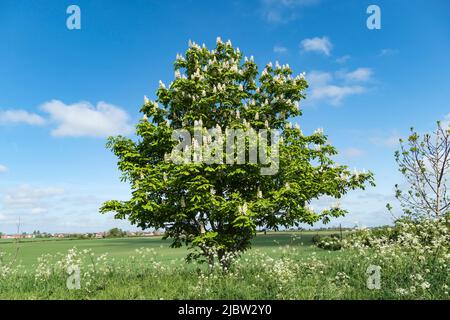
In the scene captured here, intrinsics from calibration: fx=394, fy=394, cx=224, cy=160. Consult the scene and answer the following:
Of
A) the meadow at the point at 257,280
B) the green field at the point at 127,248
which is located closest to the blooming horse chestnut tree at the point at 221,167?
the meadow at the point at 257,280

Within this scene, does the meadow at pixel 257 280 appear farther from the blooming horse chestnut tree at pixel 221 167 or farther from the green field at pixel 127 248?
the green field at pixel 127 248

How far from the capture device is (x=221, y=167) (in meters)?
13.4

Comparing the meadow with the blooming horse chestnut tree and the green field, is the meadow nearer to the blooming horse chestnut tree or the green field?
the blooming horse chestnut tree

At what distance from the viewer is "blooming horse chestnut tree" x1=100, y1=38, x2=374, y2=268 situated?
46.2ft

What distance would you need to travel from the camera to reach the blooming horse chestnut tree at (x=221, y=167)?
14.1m

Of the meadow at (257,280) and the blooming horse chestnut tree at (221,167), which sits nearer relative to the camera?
the meadow at (257,280)

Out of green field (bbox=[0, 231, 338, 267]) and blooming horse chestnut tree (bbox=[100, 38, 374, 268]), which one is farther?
green field (bbox=[0, 231, 338, 267])

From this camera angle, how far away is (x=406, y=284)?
443 inches

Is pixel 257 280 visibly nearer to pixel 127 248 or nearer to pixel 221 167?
pixel 221 167

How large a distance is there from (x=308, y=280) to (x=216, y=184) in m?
5.41

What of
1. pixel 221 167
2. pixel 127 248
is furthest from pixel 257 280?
pixel 127 248

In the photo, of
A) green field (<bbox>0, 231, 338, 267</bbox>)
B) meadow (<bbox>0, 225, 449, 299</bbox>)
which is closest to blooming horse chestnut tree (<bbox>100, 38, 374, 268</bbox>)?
meadow (<bbox>0, 225, 449, 299</bbox>)

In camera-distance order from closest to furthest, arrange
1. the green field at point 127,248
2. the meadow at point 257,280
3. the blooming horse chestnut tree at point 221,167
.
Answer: the meadow at point 257,280
the blooming horse chestnut tree at point 221,167
the green field at point 127,248

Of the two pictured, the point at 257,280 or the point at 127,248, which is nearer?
the point at 257,280
